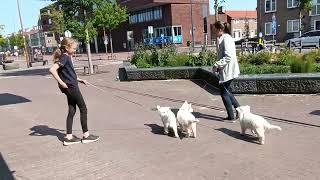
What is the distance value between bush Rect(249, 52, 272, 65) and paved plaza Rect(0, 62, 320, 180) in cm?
Result: 414

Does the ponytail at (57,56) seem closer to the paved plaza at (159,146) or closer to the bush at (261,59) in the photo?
the paved plaza at (159,146)

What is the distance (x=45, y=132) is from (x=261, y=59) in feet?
27.9

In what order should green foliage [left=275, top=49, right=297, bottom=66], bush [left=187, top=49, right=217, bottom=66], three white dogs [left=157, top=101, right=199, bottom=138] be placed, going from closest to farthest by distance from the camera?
three white dogs [left=157, top=101, right=199, bottom=138] → green foliage [left=275, top=49, right=297, bottom=66] → bush [left=187, top=49, right=217, bottom=66]

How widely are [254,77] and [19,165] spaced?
6152 millimetres

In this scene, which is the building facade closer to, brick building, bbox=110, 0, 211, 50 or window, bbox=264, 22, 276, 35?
window, bbox=264, 22, 276, 35

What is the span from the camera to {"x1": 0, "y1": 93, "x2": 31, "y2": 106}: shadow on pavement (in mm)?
11734

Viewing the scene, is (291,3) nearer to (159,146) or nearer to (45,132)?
(45,132)

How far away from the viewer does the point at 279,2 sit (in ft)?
163

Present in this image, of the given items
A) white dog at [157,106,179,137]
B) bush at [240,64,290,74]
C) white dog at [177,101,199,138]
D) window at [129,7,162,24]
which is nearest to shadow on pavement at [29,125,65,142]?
white dog at [157,106,179,137]

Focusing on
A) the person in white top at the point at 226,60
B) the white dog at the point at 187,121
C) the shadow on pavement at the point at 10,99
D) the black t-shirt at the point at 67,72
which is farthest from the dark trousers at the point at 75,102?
the shadow on pavement at the point at 10,99

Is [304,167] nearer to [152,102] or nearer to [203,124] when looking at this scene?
[203,124]

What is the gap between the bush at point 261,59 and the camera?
13.4 metres

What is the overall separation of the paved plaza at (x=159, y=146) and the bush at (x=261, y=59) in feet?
13.6

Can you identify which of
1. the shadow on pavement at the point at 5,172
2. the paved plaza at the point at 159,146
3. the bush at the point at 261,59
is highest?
the bush at the point at 261,59
